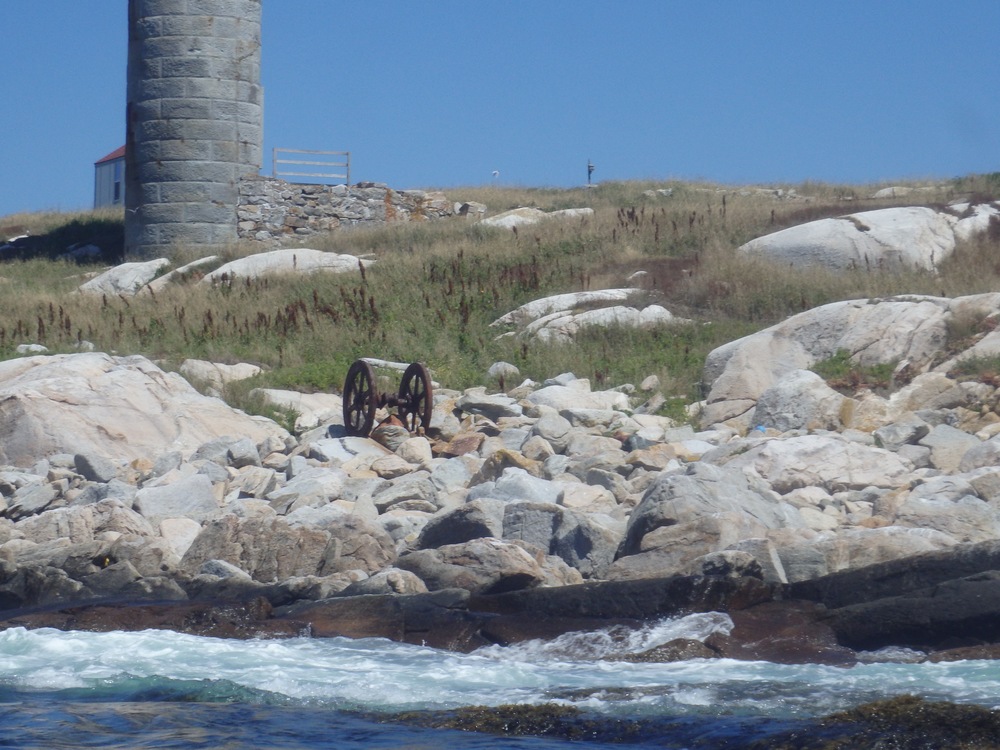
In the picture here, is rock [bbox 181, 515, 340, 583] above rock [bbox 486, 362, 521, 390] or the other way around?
the other way around

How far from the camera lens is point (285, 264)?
65.2ft

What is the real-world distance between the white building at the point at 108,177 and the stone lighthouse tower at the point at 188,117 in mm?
25943

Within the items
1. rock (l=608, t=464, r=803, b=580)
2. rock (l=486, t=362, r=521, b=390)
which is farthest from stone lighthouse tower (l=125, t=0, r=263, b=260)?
rock (l=608, t=464, r=803, b=580)

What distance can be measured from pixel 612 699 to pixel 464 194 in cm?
2451

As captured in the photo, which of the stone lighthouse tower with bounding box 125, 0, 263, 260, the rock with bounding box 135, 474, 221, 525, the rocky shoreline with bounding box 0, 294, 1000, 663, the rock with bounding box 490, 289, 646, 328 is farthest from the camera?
the stone lighthouse tower with bounding box 125, 0, 263, 260

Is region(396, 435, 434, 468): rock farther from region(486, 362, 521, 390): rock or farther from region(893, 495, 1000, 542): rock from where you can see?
region(893, 495, 1000, 542): rock

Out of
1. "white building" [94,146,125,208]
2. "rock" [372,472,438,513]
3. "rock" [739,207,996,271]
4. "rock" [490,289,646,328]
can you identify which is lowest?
"rock" [372,472,438,513]

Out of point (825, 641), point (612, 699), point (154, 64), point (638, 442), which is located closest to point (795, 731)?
point (612, 699)

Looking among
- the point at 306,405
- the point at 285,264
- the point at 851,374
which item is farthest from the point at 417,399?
the point at 285,264

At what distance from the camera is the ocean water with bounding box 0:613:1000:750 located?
5.26 meters

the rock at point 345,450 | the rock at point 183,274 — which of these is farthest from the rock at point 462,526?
the rock at point 183,274

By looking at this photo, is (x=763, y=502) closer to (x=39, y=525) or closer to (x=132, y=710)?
(x=132, y=710)

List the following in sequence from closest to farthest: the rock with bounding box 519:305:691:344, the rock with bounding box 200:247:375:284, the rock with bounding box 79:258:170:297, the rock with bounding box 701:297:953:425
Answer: the rock with bounding box 701:297:953:425, the rock with bounding box 519:305:691:344, the rock with bounding box 200:247:375:284, the rock with bounding box 79:258:170:297

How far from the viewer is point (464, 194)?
29.3 metres
